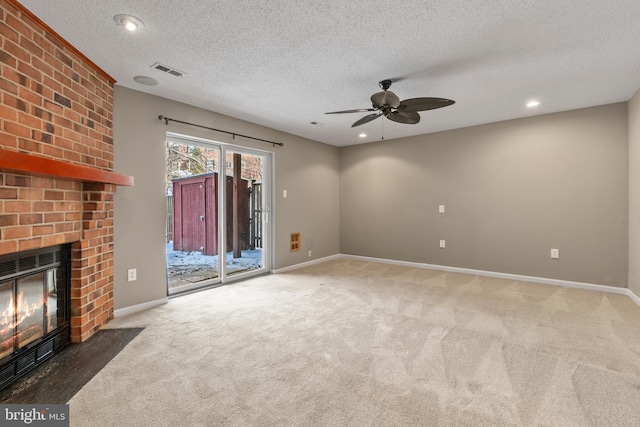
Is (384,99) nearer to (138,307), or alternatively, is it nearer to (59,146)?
(59,146)

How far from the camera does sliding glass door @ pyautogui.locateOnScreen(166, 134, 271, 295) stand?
4.23 m

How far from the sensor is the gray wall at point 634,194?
344 cm

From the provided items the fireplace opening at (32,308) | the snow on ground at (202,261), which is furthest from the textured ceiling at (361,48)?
the snow on ground at (202,261)

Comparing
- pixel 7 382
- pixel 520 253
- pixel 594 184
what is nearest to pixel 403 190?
pixel 520 253

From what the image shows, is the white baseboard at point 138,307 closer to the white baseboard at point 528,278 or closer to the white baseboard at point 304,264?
the white baseboard at point 304,264

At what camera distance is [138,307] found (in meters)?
3.27

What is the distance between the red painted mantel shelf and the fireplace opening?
642mm

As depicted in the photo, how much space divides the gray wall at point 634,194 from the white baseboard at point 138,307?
5553 mm

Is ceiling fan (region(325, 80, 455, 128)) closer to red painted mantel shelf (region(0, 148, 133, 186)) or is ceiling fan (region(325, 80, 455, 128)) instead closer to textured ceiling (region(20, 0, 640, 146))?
textured ceiling (region(20, 0, 640, 146))

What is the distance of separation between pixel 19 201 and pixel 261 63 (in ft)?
6.84

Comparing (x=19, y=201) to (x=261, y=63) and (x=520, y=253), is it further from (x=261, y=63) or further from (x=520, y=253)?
(x=520, y=253)

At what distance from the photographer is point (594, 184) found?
156 inches

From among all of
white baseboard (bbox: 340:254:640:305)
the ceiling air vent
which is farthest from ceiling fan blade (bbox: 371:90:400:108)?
white baseboard (bbox: 340:254:640:305)

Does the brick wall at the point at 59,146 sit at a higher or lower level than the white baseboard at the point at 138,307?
higher
